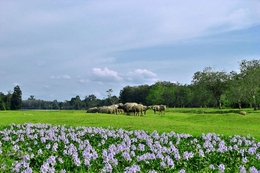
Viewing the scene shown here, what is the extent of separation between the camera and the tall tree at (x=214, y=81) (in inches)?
2685

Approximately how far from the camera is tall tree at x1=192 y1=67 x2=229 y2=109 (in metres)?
68.2

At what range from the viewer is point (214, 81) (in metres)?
68.5

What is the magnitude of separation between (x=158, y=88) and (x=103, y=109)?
1775 inches

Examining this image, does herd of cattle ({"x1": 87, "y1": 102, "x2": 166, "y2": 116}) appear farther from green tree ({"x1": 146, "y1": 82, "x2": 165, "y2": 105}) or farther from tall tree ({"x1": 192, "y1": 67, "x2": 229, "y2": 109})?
green tree ({"x1": 146, "y1": 82, "x2": 165, "y2": 105})

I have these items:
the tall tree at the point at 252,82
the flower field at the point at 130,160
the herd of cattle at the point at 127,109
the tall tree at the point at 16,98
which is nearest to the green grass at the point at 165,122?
the flower field at the point at 130,160

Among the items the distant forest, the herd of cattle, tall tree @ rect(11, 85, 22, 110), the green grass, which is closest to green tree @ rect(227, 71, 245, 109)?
the distant forest

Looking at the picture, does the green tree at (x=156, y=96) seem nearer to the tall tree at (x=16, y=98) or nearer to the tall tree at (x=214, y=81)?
the tall tree at (x=214, y=81)

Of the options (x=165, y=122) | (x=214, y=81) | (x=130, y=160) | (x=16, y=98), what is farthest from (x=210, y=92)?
(x=130, y=160)

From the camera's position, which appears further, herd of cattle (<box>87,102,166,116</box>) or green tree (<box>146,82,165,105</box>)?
green tree (<box>146,82,165,105</box>)

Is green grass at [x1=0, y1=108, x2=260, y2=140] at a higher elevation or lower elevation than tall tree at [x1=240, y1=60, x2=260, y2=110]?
lower

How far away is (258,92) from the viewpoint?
196ft

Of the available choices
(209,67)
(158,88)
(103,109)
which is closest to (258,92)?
(209,67)

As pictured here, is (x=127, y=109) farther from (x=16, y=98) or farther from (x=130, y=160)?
(x=16, y=98)

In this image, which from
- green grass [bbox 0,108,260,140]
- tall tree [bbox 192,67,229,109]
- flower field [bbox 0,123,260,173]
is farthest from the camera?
tall tree [bbox 192,67,229,109]
